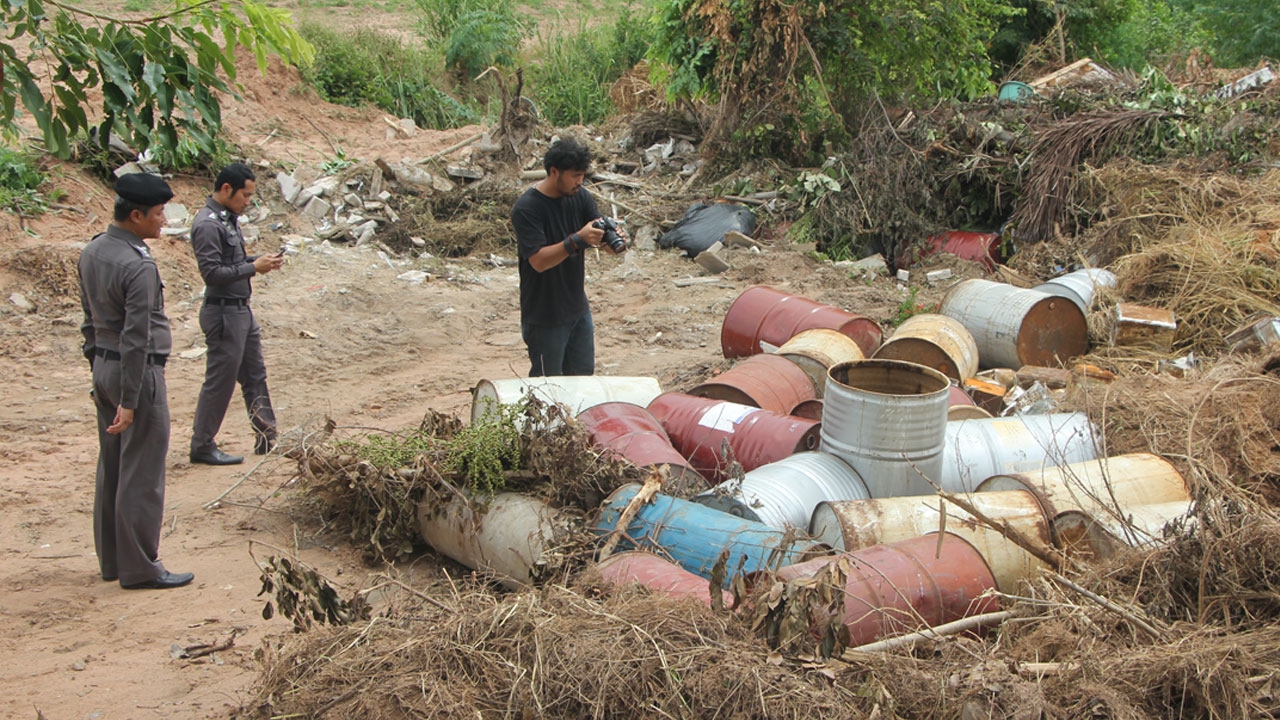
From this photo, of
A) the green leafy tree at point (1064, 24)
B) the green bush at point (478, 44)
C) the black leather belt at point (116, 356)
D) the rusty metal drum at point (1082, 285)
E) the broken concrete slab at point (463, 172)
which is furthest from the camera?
the green bush at point (478, 44)

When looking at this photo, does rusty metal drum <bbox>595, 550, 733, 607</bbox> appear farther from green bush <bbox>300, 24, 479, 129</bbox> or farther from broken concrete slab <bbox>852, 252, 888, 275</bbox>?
green bush <bbox>300, 24, 479, 129</bbox>

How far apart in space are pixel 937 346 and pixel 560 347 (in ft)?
7.23

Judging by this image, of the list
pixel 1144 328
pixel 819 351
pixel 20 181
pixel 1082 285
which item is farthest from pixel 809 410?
pixel 20 181

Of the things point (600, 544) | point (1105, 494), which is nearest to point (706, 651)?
point (600, 544)

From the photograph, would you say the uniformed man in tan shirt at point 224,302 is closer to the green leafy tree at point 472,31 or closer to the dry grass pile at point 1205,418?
the dry grass pile at point 1205,418

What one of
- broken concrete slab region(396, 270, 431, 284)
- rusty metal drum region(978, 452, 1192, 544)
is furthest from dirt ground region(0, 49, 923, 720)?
rusty metal drum region(978, 452, 1192, 544)

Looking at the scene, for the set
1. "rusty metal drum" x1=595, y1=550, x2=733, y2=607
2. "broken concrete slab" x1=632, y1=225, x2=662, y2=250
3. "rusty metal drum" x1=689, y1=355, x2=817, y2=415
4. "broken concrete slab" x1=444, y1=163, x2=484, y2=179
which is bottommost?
"broken concrete slab" x1=632, y1=225, x2=662, y2=250

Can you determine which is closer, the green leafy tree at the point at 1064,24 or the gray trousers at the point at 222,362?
the gray trousers at the point at 222,362

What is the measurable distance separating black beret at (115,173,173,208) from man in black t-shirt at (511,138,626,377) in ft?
5.04

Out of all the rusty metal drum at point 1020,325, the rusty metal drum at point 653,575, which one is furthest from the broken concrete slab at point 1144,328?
the rusty metal drum at point 653,575

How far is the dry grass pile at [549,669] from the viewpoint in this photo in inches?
89.7

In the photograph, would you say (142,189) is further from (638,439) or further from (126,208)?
(638,439)

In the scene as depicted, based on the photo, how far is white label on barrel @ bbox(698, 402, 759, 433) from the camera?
14.8 feet

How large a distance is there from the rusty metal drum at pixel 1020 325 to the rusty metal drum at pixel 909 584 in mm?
3267
